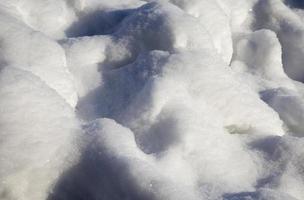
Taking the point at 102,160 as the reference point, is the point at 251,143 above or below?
below

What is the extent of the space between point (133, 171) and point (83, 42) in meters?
1.09

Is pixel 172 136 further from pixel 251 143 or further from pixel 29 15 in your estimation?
pixel 29 15

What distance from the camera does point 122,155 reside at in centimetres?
155

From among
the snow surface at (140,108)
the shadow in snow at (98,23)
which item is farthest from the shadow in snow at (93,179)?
the shadow in snow at (98,23)

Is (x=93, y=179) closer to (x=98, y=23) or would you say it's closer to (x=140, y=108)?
(x=140, y=108)

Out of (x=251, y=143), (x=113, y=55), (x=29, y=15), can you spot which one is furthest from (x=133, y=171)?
(x=29, y=15)

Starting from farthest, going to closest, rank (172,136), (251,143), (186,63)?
(186,63), (251,143), (172,136)

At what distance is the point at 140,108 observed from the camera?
6.37 feet

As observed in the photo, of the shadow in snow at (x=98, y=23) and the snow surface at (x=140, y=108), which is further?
the shadow in snow at (x=98, y=23)

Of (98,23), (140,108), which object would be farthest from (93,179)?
(98,23)

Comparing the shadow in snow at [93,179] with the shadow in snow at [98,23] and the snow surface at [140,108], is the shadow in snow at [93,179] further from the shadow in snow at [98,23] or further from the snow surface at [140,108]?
the shadow in snow at [98,23]

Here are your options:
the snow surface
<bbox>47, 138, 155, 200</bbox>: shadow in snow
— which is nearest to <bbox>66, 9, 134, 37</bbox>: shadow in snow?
the snow surface

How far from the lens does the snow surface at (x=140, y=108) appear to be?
1.54 metres

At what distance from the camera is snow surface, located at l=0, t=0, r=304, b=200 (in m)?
1.54
